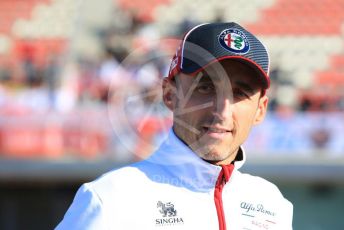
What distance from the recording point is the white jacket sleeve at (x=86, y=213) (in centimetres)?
173

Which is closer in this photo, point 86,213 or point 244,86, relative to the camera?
point 86,213

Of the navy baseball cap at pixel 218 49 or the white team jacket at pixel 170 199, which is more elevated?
the navy baseball cap at pixel 218 49

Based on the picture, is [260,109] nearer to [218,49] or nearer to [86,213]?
[218,49]

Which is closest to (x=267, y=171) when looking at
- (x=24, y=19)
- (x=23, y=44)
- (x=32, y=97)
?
(x=32, y=97)

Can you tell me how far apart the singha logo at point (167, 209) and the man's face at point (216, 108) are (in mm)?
157

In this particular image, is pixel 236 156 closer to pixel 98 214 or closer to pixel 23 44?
pixel 98 214

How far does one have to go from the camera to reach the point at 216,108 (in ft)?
5.99

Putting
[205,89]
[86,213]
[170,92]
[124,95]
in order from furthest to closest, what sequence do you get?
1. [124,95]
2. [170,92]
3. [205,89]
4. [86,213]

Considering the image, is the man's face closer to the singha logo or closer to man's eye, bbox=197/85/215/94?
man's eye, bbox=197/85/215/94

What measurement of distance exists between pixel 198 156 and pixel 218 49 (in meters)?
0.29

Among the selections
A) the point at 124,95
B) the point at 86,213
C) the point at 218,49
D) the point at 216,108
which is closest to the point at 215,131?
the point at 216,108

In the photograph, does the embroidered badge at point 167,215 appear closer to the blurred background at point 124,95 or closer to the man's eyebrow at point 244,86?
the man's eyebrow at point 244,86

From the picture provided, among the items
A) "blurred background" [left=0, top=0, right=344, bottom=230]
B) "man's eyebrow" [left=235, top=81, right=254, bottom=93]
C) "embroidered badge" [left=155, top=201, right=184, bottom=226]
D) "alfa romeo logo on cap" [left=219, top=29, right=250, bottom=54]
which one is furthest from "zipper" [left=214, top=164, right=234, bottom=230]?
"blurred background" [left=0, top=0, right=344, bottom=230]

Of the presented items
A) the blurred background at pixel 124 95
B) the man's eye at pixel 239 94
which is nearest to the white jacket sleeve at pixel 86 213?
the man's eye at pixel 239 94
